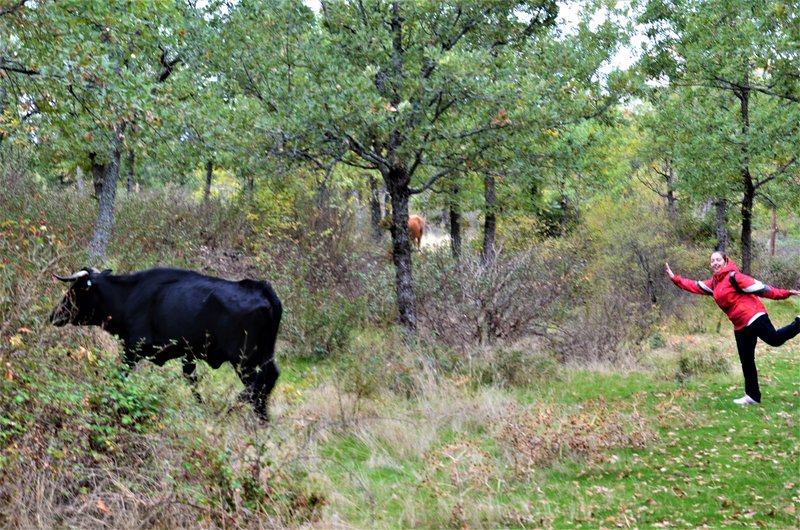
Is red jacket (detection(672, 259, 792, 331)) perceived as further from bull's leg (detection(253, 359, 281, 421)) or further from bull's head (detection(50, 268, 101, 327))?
bull's head (detection(50, 268, 101, 327))

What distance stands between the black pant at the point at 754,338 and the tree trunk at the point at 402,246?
201 inches

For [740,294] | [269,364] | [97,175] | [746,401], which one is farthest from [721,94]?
[97,175]

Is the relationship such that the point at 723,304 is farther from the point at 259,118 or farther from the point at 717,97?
the point at 717,97

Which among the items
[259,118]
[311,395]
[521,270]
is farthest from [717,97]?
[311,395]

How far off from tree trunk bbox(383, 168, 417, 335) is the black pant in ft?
16.8

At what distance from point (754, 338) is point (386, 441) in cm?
510

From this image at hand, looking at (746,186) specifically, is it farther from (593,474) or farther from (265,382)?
(265,382)

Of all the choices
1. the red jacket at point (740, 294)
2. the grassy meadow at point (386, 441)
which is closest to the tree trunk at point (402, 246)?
the grassy meadow at point (386, 441)

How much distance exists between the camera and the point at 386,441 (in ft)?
25.9

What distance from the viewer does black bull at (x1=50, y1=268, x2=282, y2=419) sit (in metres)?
8.51

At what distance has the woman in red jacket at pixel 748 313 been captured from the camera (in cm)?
936

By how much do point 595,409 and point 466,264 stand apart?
13.4ft

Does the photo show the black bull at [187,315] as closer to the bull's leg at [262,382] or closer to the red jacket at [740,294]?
the bull's leg at [262,382]

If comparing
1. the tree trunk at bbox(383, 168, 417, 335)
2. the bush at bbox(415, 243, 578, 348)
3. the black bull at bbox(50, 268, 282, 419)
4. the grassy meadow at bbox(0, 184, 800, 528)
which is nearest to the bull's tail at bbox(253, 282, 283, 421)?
the black bull at bbox(50, 268, 282, 419)
